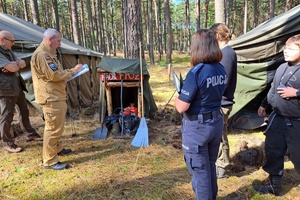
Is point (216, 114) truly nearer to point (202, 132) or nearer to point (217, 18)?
point (202, 132)

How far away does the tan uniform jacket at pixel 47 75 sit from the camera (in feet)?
9.07

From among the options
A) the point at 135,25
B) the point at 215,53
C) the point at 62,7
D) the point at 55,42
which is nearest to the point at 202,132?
the point at 215,53

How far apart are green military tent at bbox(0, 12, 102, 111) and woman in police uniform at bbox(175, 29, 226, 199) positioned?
4.27 m

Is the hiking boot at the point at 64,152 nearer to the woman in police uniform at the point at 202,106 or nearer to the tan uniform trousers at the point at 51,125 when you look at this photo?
the tan uniform trousers at the point at 51,125

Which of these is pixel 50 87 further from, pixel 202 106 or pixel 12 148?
pixel 202 106

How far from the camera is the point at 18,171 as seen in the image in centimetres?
306

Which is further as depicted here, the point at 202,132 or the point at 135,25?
the point at 135,25

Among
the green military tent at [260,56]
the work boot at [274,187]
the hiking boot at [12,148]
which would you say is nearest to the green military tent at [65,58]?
the hiking boot at [12,148]

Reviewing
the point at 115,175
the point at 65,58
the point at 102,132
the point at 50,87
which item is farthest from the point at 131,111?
the point at 65,58

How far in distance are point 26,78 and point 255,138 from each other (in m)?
5.08

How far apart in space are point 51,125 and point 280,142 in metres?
2.80

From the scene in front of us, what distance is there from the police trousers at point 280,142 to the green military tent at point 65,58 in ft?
15.1

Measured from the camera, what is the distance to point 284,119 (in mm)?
2396

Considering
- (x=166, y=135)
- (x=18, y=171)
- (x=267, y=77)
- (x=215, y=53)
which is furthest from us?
(x=166, y=135)
